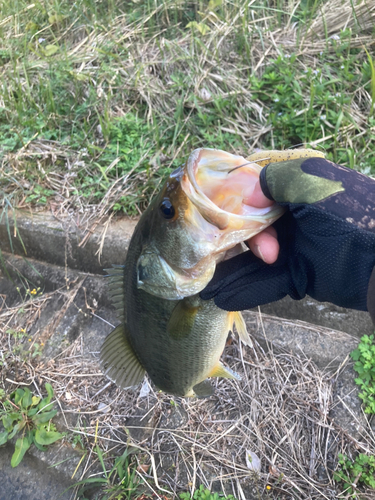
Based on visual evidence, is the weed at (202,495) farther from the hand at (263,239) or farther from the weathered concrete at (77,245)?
the hand at (263,239)

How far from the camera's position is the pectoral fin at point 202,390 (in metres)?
2.09

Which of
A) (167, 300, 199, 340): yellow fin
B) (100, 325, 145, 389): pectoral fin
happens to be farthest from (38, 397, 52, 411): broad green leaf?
(167, 300, 199, 340): yellow fin

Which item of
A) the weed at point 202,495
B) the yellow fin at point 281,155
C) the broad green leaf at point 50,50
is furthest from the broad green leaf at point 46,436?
the broad green leaf at point 50,50

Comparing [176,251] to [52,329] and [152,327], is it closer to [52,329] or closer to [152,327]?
[152,327]

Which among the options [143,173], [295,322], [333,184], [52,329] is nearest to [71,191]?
[143,173]

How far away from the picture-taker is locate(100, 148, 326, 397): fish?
4.35 feet

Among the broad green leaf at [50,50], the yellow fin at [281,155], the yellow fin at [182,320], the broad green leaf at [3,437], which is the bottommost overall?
the broad green leaf at [3,437]

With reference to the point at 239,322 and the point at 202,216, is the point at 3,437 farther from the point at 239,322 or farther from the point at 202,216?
the point at 202,216

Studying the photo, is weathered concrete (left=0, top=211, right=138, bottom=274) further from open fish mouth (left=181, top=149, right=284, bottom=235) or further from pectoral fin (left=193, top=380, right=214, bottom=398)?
open fish mouth (left=181, top=149, right=284, bottom=235)

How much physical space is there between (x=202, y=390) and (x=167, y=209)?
125 cm

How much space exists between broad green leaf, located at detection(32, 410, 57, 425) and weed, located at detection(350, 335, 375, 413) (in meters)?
1.96

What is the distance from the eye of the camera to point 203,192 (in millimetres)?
1342

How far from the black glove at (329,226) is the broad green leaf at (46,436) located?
1.87 metres

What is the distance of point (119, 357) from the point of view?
1.94m
